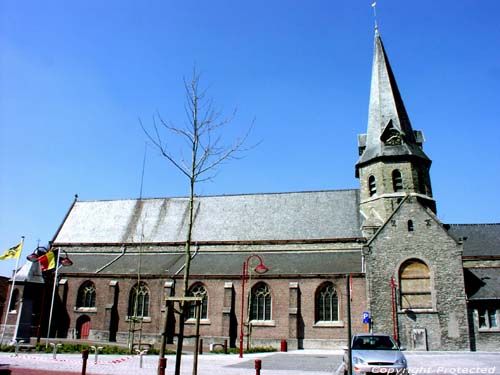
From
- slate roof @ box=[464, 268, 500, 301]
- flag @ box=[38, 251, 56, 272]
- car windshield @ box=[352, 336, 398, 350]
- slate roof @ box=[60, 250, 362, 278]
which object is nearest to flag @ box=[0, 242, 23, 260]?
flag @ box=[38, 251, 56, 272]

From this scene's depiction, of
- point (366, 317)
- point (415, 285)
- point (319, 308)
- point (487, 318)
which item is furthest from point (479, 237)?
point (319, 308)

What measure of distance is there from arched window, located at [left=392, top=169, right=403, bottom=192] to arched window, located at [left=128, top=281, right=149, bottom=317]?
18943mm

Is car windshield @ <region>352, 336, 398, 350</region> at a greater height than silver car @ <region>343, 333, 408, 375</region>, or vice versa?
car windshield @ <region>352, 336, 398, 350</region>

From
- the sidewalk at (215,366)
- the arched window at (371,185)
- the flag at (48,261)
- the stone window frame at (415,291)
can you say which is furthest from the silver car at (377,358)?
the flag at (48,261)

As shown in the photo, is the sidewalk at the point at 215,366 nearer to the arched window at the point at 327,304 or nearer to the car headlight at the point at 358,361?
the car headlight at the point at 358,361

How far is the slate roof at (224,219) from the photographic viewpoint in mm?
31578

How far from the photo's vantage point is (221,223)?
33719 millimetres

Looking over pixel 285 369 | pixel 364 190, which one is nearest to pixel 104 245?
pixel 364 190

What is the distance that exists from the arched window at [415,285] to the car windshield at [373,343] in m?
13.0

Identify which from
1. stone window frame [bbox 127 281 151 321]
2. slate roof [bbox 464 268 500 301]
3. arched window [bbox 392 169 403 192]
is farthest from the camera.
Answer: stone window frame [bbox 127 281 151 321]

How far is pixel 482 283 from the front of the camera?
82.3ft

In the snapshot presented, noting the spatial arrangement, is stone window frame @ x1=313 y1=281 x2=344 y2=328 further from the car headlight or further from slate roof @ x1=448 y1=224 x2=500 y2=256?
the car headlight

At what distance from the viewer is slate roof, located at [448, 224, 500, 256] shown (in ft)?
90.0

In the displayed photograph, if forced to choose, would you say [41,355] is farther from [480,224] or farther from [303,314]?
[480,224]
